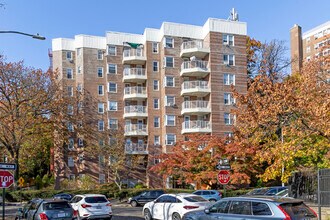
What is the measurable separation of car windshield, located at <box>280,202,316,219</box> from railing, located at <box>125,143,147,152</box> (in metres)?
41.3

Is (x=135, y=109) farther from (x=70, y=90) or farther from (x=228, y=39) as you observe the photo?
(x=228, y=39)

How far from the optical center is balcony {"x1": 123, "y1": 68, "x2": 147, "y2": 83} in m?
54.4

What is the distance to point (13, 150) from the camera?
4625cm

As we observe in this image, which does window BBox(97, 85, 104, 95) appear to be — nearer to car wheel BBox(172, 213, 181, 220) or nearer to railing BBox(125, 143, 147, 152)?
railing BBox(125, 143, 147, 152)

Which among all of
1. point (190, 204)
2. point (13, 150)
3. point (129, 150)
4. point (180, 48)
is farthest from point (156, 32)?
point (190, 204)

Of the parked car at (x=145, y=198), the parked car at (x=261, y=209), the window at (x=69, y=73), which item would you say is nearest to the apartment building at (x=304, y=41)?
the window at (x=69, y=73)

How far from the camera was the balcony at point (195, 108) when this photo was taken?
51719mm

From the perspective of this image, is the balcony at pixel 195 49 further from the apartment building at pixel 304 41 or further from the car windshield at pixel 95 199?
the apartment building at pixel 304 41

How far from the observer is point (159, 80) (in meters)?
55.8

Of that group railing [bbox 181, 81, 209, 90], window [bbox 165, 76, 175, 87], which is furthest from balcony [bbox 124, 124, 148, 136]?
railing [bbox 181, 81, 209, 90]

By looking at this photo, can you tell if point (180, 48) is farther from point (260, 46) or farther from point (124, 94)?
point (260, 46)

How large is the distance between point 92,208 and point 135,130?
33220 millimetres

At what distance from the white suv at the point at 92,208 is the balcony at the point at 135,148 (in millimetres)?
30430

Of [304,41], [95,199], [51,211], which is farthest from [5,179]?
[304,41]
